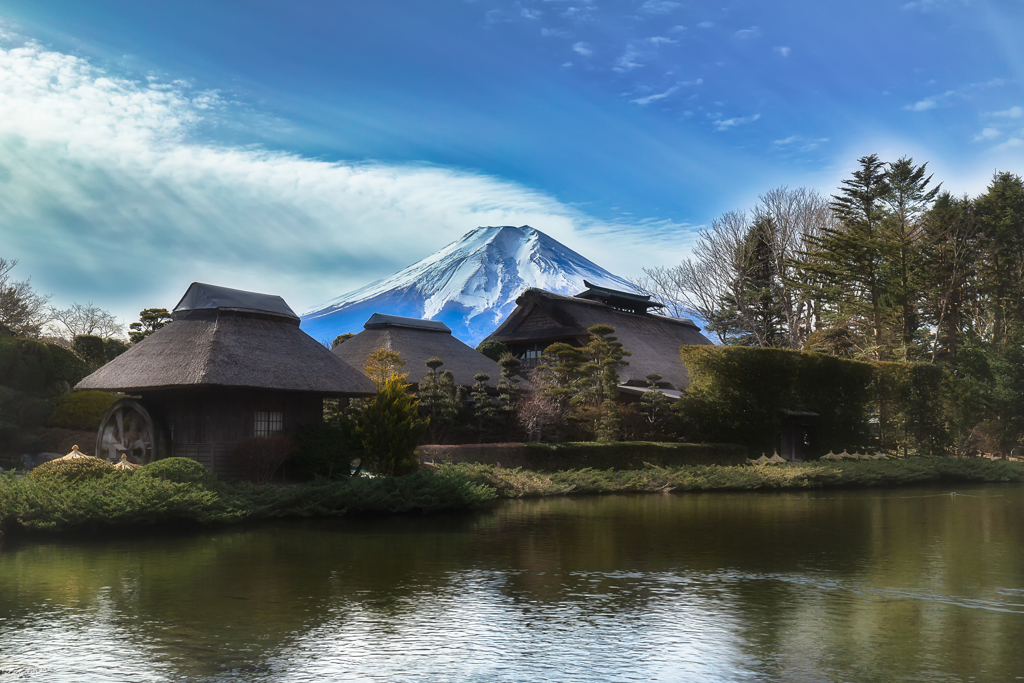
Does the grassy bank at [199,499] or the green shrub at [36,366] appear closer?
the grassy bank at [199,499]

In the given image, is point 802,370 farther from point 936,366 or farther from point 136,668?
point 136,668

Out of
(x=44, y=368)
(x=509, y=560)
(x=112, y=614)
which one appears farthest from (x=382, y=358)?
(x=112, y=614)

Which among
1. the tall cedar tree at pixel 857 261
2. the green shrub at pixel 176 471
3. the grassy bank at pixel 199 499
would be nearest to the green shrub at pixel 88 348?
the grassy bank at pixel 199 499

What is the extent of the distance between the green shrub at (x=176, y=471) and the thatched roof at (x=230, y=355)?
427cm

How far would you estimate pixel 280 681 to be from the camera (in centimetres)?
628

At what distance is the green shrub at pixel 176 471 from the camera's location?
1608 cm

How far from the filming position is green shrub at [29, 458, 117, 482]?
15.4 meters

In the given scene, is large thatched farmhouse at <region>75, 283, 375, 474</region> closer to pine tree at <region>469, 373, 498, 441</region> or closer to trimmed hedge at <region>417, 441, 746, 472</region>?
trimmed hedge at <region>417, 441, 746, 472</region>

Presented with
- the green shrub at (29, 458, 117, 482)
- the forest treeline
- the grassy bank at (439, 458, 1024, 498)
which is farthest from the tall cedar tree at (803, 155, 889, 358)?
the green shrub at (29, 458, 117, 482)

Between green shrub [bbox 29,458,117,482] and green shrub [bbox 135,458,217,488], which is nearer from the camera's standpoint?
green shrub [bbox 29,458,117,482]

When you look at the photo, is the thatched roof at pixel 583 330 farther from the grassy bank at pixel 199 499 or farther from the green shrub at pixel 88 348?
the grassy bank at pixel 199 499

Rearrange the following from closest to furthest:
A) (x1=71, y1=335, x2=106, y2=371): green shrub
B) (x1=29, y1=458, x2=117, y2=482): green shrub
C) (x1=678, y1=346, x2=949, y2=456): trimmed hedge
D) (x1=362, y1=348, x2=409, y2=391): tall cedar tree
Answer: (x1=29, y1=458, x2=117, y2=482): green shrub < (x1=678, y1=346, x2=949, y2=456): trimmed hedge < (x1=362, y1=348, x2=409, y2=391): tall cedar tree < (x1=71, y1=335, x2=106, y2=371): green shrub

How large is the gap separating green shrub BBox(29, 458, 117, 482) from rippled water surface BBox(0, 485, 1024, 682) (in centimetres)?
246

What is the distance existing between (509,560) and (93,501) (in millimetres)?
7404
